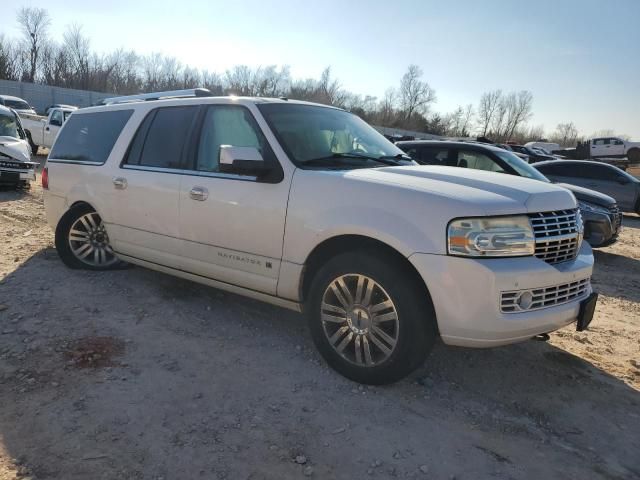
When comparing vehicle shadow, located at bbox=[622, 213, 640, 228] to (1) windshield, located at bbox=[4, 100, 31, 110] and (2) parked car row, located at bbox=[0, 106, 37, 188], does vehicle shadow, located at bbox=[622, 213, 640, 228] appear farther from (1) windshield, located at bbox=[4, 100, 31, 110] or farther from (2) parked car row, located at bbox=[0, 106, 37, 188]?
(1) windshield, located at bbox=[4, 100, 31, 110]

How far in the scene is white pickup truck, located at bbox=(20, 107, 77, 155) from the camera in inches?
712

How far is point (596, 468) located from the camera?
271cm

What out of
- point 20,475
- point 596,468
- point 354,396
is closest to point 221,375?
point 354,396

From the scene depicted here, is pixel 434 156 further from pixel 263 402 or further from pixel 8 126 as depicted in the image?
pixel 8 126

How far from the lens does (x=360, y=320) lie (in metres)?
3.34

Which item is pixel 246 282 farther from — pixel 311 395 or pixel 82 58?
pixel 82 58

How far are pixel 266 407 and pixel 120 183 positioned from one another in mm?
2771

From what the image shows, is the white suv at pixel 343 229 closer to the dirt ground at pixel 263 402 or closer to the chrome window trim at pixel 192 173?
the chrome window trim at pixel 192 173

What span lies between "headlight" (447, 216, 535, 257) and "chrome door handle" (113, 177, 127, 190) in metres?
3.18

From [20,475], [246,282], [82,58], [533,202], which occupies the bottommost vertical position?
[20,475]

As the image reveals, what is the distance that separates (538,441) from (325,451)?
1.25 m

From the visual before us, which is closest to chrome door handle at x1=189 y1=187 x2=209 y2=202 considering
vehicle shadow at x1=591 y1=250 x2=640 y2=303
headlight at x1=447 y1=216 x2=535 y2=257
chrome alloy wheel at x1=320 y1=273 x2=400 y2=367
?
chrome alloy wheel at x1=320 y1=273 x2=400 y2=367

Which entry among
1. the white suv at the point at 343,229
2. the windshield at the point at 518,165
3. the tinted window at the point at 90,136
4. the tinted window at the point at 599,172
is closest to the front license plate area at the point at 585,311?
the white suv at the point at 343,229

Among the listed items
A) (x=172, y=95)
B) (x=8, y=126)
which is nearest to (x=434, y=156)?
(x=172, y=95)
